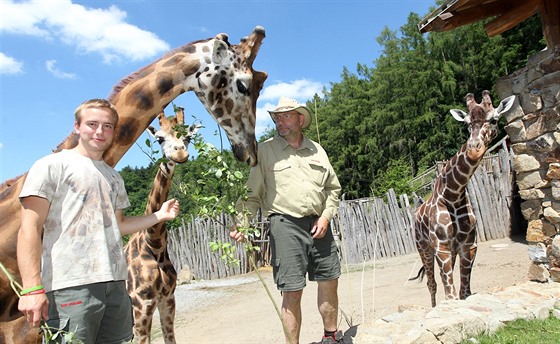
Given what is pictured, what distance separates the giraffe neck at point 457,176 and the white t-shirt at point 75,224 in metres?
3.60

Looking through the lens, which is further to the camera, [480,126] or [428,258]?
[428,258]

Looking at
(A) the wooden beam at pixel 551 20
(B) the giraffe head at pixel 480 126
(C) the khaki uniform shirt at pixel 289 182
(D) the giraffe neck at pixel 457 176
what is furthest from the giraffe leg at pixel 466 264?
(A) the wooden beam at pixel 551 20

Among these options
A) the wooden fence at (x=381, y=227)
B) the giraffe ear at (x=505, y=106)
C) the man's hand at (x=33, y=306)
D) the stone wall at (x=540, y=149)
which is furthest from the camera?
the wooden fence at (x=381, y=227)

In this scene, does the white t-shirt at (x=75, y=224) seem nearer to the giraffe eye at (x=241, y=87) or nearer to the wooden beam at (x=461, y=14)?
the giraffe eye at (x=241, y=87)

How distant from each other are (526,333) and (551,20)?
3.63 metres

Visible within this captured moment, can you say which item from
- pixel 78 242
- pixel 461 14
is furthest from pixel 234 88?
pixel 461 14

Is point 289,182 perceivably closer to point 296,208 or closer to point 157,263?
point 296,208

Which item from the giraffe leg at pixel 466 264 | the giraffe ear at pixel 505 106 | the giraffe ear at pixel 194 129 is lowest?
the giraffe leg at pixel 466 264

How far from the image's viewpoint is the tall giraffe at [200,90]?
2.30 m

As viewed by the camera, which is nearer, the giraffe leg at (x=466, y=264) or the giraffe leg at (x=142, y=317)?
the giraffe leg at (x=142, y=317)

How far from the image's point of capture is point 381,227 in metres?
11.7

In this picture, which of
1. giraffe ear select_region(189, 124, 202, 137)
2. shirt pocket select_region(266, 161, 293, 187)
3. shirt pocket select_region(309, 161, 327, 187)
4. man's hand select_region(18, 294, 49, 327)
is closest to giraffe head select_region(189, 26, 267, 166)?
giraffe ear select_region(189, 124, 202, 137)

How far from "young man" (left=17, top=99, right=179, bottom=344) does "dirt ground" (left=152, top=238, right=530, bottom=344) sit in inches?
113

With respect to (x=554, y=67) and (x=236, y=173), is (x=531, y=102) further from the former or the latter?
(x=236, y=173)
